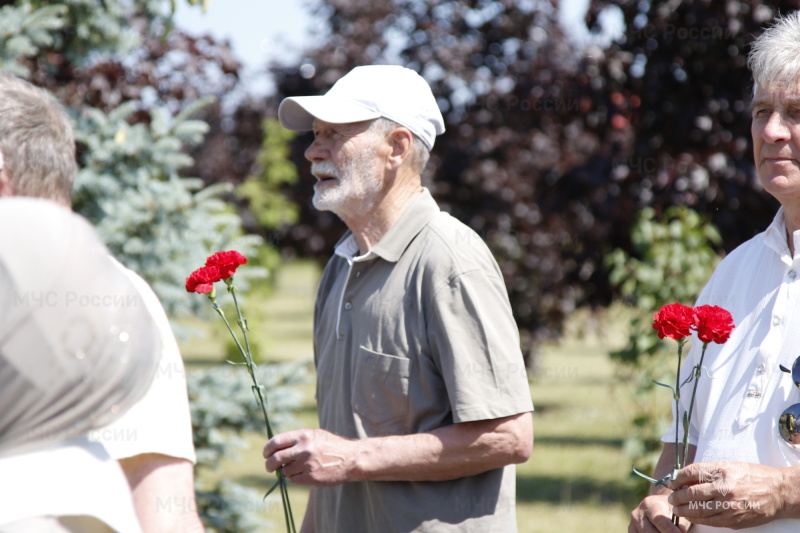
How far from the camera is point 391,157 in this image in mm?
2471

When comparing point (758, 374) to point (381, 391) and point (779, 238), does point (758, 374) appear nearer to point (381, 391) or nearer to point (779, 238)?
point (779, 238)

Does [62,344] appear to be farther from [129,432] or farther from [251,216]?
[251,216]

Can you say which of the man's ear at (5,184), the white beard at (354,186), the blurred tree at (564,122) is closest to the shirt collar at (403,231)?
the white beard at (354,186)

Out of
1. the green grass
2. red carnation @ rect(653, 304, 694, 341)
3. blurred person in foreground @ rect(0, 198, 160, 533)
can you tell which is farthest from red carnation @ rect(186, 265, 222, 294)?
the green grass

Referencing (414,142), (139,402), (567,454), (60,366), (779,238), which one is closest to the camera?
(60,366)

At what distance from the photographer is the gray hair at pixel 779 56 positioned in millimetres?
2156

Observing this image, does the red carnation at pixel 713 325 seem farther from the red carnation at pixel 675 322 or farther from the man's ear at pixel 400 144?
the man's ear at pixel 400 144

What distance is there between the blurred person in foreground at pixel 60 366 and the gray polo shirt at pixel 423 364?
100cm

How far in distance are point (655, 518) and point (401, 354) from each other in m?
0.74

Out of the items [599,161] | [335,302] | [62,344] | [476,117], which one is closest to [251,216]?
[476,117]

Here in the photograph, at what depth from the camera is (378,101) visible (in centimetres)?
246

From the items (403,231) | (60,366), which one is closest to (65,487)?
(60,366)

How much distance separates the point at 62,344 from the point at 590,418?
963 centimetres

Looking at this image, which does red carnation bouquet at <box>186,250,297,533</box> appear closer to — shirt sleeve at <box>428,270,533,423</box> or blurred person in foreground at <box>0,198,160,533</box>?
shirt sleeve at <box>428,270,533,423</box>
